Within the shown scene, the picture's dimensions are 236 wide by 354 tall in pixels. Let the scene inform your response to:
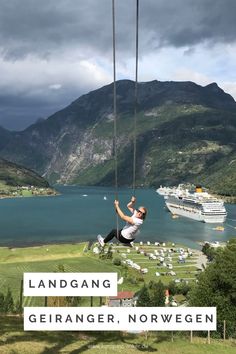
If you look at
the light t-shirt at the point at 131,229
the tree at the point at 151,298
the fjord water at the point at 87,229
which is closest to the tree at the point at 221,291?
the tree at the point at 151,298

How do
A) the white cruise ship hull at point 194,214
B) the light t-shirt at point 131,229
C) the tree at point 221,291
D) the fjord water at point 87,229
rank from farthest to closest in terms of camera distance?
the white cruise ship hull at point 194,214 < the fjord water at point 87,229 < the tree at point 221,291 < the light t-shirt at point 131,229

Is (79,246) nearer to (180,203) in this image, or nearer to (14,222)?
(14,222)

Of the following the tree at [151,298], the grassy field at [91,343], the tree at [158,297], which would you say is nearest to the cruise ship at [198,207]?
the tree at [158,297]

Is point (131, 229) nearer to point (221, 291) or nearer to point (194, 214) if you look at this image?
point (221, 291)

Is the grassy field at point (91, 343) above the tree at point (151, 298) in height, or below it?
above

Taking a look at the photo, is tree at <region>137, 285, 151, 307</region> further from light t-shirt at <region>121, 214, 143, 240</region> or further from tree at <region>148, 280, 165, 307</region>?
light t-shirt at <region>121, 214, 143, 240</region>

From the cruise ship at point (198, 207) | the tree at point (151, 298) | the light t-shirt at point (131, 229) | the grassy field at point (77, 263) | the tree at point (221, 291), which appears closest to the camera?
the light t-shirt at point (131, 229)

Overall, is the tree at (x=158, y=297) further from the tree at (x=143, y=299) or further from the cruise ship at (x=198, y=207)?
the cruise ship at (x=198, y=207)

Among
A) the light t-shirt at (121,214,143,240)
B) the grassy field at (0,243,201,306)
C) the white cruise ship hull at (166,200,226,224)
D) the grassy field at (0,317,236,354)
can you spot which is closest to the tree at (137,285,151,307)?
the grassy field at (0,243,201,306)

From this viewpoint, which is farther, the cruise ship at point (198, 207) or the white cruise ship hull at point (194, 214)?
the cruise ship at point (198, 207)

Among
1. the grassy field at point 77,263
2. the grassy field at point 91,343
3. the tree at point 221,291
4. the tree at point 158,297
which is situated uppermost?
the grassy field at point 91,343
